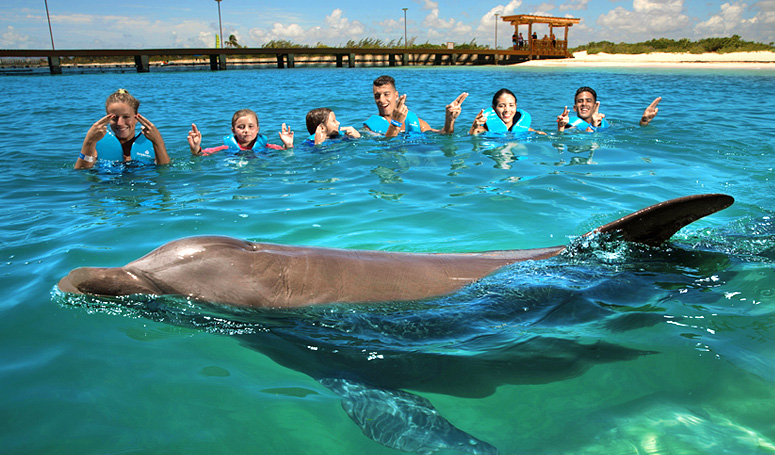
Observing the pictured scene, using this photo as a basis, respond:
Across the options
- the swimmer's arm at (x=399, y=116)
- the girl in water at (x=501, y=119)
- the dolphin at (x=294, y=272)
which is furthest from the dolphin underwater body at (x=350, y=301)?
the girl in water at (x=501, y=119)

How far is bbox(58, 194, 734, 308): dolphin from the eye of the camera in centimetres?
296

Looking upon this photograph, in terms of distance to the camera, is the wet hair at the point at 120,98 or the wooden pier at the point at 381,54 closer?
the wet hair at the point at 120,98

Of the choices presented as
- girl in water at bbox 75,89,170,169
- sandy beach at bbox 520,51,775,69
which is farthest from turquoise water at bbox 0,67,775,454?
sandy beach at bbox 520,51,775,69

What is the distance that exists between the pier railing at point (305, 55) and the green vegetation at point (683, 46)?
956 cm

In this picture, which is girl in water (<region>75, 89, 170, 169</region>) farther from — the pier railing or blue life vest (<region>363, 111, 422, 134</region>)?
the pier railing

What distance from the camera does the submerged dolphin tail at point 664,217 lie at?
3.25 meters

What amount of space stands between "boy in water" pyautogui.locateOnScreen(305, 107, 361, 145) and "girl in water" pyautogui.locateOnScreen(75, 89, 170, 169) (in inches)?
104

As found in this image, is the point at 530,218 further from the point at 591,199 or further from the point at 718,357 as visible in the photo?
the point at 718,357

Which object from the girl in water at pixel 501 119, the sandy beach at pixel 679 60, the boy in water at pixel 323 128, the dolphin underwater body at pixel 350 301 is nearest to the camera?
the dolphin underwater body at pixel 350 301

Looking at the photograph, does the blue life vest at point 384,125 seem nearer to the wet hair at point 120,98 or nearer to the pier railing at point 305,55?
the wet hair at point 120,98

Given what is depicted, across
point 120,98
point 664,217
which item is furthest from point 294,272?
point 120,98

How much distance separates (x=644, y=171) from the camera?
26.0ft

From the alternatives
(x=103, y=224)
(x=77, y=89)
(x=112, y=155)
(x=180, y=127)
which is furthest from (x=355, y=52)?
(x=103, y=224)

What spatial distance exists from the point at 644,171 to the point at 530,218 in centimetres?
316
